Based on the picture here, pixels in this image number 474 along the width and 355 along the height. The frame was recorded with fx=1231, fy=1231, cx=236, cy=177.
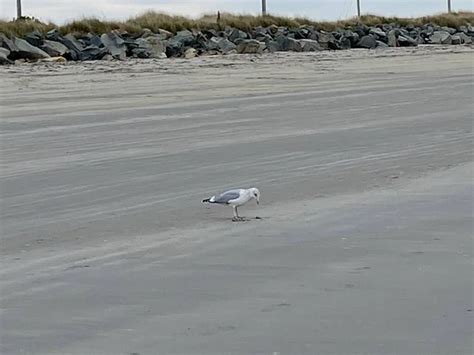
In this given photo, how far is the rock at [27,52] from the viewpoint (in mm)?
25109

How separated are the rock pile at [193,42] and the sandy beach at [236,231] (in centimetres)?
1317

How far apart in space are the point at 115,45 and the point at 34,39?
192 centimetres

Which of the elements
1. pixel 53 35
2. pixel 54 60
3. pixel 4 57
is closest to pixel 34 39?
pixel 53 35

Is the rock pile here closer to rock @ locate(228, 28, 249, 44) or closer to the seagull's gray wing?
rock @ locate(228, 28, 249, 44)

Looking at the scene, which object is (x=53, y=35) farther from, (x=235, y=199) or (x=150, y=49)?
(x=235, y=199)

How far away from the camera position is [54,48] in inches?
1069

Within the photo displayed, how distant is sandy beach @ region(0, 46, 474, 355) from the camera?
4.11m

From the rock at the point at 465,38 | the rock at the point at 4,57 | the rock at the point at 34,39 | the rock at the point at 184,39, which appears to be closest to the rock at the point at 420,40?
the rock at the point at 465,38

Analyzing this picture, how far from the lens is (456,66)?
23703 millimetres

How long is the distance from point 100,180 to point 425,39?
36653mm

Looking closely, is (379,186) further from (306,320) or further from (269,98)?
(269,98)

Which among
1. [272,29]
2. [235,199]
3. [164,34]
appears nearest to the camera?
[235,199]

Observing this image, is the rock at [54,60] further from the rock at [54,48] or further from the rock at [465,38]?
the rock at [465,38]

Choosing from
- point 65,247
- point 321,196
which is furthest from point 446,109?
point 65,247
